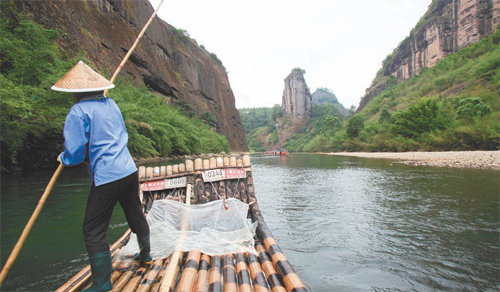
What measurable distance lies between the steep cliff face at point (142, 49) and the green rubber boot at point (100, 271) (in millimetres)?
16680

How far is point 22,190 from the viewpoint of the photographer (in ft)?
23.4

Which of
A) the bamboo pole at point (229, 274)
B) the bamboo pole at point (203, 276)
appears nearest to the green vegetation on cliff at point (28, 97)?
the bamboo pole at point (203, 276)

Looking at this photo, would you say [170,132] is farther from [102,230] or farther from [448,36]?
[448,36]

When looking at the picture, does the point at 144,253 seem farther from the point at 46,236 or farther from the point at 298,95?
the point at 298,95

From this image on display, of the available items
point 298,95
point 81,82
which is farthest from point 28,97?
point 298,95

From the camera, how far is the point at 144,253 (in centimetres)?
248

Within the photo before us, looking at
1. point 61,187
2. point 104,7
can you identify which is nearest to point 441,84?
point 104,7

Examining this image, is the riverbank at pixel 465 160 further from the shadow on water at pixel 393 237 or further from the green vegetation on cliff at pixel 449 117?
the shadow on water at pixel 393 237

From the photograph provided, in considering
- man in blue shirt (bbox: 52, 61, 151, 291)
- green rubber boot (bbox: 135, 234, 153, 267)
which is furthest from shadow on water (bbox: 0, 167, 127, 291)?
man in blue shirt (bbox: 52, 61, 151, 291)

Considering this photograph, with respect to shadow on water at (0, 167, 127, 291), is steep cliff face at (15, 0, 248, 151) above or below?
above

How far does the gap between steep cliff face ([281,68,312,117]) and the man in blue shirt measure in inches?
4575

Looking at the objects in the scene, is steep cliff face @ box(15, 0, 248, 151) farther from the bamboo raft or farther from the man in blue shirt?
the bamboo raft

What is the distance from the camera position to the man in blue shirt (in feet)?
6.24

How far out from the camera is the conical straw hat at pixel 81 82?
79.0 inches
